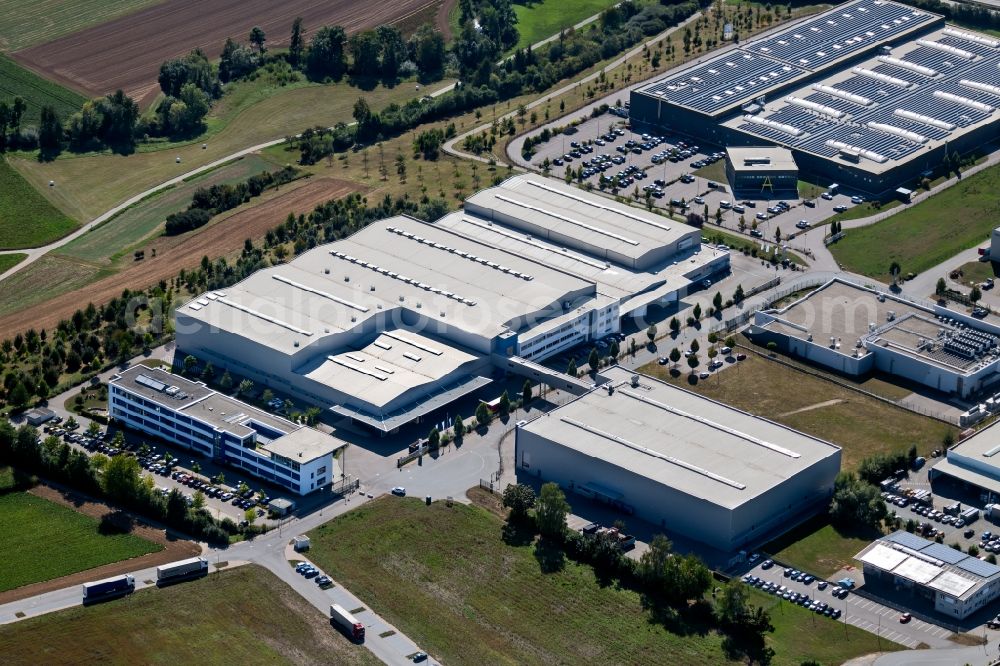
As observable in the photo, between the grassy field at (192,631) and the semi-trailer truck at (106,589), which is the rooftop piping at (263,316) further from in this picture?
the semi-trailer truck at (106,589)

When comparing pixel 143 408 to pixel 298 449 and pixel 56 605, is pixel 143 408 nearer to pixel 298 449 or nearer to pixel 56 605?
pixel 298 449

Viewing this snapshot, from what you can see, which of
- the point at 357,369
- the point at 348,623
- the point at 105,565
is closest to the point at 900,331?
the point at 357,369

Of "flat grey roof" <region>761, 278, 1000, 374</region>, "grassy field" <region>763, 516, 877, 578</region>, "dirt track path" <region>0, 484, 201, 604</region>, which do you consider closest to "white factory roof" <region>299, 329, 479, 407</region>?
"dirt track path" <region>0, 484, 201, 604</region>

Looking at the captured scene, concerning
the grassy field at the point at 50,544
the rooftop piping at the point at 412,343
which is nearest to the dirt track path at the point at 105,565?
the grassy field at the point at 50,544

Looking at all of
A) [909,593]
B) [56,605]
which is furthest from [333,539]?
[909,593]

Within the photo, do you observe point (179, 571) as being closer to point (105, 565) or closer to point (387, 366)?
point (105, 565)

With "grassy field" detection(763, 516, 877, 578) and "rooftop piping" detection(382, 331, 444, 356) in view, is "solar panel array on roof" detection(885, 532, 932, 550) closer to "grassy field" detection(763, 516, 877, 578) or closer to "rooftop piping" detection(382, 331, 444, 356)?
"grassy field" detection(763, 516, 877, 578)
